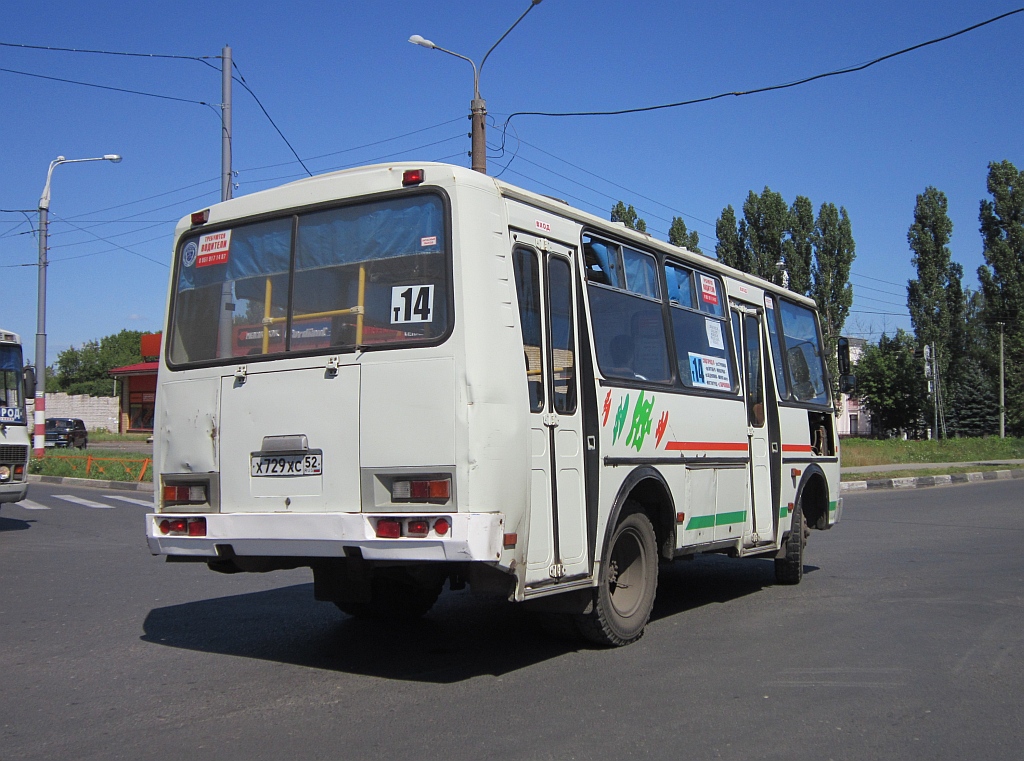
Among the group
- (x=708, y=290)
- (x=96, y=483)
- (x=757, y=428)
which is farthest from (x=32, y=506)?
(x=708, y=290)

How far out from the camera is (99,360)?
117 metres

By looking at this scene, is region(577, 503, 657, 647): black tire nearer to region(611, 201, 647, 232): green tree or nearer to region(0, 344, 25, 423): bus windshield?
region(0, 344, 25, 423): bus windshield

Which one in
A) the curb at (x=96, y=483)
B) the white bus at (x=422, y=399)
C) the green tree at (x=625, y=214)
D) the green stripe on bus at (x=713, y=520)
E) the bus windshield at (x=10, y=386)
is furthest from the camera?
the green tree at (x=625, y=214)

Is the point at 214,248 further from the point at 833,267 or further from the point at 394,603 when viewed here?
the point at 833,267

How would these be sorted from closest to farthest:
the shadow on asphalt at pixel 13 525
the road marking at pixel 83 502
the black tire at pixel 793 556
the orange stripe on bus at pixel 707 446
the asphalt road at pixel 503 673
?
the asphalt road at pixel 503 673, the orange stripe on bus at pixel 707 446, the black tire at pixel 793 556, the shadow on asphalt at pixel 13 525, the road marking at pixel 83 502

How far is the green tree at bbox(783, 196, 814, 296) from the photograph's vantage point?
48938 millimetres

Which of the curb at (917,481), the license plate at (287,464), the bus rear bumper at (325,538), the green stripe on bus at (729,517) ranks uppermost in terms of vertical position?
the license plate at (287,464)

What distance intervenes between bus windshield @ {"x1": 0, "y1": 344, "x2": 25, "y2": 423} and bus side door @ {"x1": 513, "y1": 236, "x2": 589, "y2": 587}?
439 inches

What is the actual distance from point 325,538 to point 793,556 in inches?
224

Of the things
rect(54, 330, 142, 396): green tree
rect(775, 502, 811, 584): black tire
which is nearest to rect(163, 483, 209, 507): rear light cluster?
rect(775, 502, 811, 584): black tire

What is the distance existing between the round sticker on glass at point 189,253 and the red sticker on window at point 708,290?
161 inches

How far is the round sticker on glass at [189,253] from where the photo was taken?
658cm

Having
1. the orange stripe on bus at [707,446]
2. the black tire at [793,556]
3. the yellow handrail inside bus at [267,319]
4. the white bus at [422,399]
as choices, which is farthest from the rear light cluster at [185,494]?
the black tire at [793,556]

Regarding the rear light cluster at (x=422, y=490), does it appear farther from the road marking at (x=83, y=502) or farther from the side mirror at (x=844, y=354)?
the road marking at (x=83, y=502)
